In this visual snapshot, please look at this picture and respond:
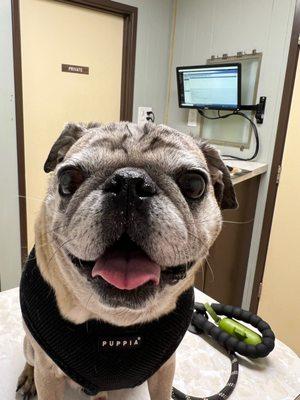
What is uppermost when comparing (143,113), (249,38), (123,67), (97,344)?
(249,38)

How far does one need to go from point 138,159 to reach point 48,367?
0.46 metres

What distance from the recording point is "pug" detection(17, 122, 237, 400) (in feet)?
1.69

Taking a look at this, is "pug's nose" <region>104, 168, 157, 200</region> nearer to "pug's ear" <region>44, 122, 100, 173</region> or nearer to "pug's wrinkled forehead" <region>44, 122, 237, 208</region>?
"pug's wrinkled forehead" <region>44, 122, 237, 208</region>

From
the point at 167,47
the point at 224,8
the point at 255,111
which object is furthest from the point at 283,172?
the point at 167,47

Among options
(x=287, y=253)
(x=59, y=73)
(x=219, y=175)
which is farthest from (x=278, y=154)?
(x=59, y=73)

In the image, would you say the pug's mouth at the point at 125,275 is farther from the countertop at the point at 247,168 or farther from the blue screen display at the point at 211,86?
the blue screen display at the point at 211,86

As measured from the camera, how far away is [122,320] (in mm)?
632

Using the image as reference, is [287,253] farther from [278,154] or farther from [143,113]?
[143,113]

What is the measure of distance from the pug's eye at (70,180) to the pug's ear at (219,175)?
0.33 m

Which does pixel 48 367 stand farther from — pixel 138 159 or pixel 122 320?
pixel 138 159

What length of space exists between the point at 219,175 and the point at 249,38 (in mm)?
1584

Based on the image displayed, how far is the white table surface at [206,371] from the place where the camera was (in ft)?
2.70

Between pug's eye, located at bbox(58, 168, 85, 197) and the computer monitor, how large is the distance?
166 centimetres

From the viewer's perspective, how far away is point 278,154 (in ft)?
6.54
